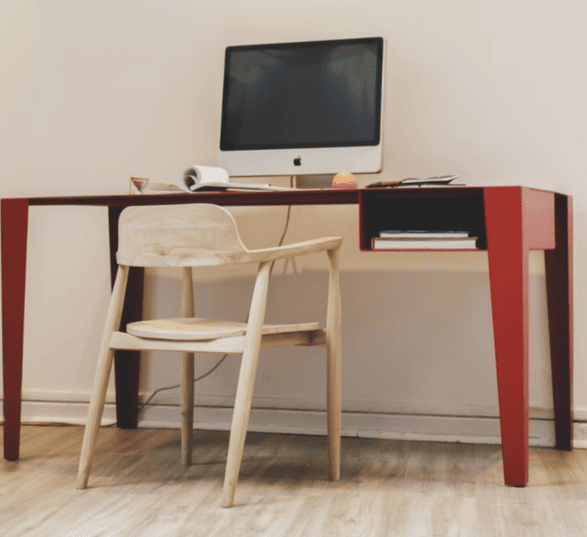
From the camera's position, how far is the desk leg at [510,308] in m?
1.76

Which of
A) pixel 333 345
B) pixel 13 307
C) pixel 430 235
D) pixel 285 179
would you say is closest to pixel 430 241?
pixel 430 235

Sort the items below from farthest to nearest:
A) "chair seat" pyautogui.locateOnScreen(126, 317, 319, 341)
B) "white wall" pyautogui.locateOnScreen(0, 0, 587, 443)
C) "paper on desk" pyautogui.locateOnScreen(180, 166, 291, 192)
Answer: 1. "white wall" pyautogui.locateOnScreen(0, 0, 587, 443)
2. "paper on desk" pyautogui.locateOnScreen(180, 166, 291, 192)
3. "chair seat" pyautogui.locateOnScreen(126, 317, 319, 341)

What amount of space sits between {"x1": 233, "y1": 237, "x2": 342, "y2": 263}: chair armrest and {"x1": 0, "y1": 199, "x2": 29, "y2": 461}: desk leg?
780 mm

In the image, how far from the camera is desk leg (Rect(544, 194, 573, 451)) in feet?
7.14

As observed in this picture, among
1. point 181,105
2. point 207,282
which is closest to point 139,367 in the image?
point 207,282

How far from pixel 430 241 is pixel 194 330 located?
622mm

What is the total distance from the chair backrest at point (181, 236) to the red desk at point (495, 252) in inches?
10.0

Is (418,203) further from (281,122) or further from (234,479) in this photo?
(234,479)

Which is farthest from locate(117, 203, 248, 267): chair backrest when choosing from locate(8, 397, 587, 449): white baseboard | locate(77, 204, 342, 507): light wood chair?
locate(8, 397, 587, 449): white baseboard

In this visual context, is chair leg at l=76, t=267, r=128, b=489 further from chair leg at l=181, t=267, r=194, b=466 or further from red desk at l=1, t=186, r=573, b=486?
red desk at l=1, t=186, r=573, b=486

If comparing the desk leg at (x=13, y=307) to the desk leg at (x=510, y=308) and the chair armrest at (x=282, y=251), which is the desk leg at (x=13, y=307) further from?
the desk leg at (x=510, y=308)

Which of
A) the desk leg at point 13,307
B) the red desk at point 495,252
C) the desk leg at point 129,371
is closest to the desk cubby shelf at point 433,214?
the red desk at point 495,252

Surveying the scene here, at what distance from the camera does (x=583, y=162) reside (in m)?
2.27

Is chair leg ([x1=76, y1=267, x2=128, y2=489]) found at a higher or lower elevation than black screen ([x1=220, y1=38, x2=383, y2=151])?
lower
